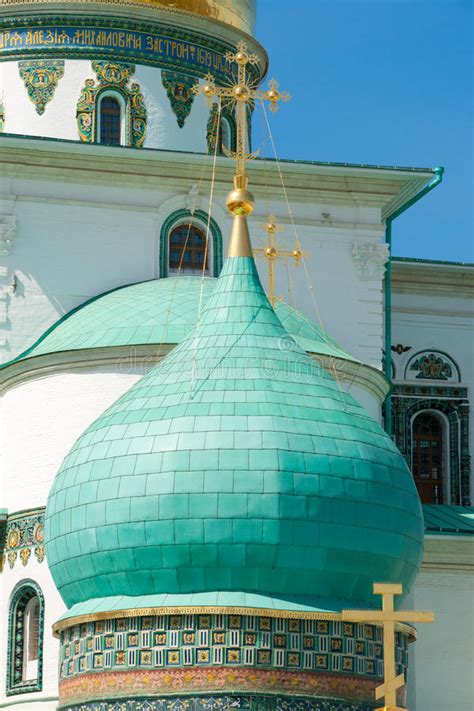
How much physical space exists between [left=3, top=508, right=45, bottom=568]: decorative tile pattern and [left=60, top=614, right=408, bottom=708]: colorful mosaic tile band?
531 centimetres

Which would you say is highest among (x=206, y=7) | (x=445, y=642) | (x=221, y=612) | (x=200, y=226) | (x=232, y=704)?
(x=206, y=7)

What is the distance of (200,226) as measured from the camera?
94.2 ft

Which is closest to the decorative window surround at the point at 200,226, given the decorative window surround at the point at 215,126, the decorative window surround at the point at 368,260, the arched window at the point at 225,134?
the decorative window surround at the point at 215,126

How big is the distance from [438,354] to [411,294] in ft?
3.12

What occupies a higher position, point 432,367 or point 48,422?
point 432,367

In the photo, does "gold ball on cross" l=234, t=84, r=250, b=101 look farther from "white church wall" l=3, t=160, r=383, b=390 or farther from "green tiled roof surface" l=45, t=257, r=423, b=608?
"white church wall" l=3, t=160, r=383, b=390

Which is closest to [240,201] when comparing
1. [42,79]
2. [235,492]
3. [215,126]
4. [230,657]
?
[235,492]

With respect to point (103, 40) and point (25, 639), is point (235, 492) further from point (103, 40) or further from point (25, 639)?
point (103, 40)

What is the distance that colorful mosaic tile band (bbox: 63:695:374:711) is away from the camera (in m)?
19.4

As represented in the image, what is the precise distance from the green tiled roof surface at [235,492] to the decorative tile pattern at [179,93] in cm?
948

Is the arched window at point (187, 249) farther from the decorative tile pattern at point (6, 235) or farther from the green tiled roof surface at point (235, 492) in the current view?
the green tiled roof surface at point (235, 492)

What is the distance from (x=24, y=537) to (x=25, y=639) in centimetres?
118

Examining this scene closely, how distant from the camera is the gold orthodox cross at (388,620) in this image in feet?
59.1

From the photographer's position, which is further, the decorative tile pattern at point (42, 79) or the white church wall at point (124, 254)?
the decorative tile pattern at point (42, 79)
